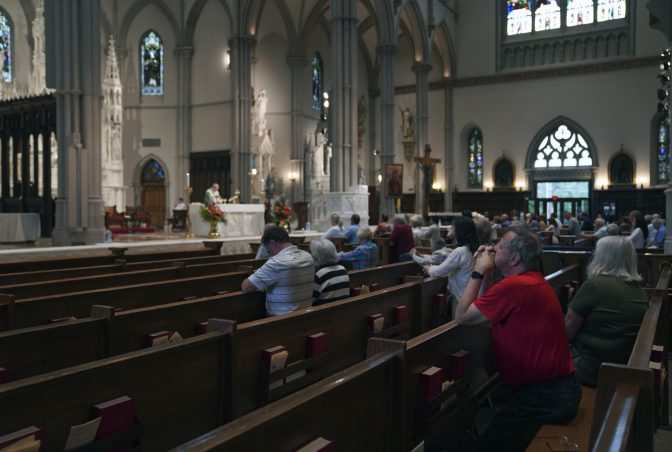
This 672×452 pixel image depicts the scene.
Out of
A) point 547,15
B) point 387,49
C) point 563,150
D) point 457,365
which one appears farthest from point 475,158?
point 457,365

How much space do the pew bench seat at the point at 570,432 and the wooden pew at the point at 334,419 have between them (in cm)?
66

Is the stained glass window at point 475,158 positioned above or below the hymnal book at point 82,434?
above

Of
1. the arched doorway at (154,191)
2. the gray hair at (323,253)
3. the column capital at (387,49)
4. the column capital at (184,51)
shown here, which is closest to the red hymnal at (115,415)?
the gray hair at (323,253)

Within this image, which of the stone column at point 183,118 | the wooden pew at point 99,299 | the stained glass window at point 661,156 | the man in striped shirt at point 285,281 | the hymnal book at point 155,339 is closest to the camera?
the hymnal book at point 155,339

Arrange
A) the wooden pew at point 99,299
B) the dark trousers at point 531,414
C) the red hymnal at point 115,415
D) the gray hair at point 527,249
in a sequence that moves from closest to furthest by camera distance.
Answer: the red hymnal at point 115,415
the dark trousers at point 531,414
the gray hair at point 527,249
the wooden pew at point 99,299

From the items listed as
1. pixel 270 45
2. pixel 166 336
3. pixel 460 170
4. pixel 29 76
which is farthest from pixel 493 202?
pixel 166 336

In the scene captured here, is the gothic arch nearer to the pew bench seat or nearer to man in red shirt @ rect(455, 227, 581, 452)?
man in red shirt @ rect(455, 227, 581, 452)

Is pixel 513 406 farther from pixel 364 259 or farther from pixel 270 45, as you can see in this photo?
pixel 270 45

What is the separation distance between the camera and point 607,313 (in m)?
3.66

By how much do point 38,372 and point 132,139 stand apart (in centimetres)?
2539

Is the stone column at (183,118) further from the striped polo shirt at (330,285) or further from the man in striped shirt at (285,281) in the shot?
the man in striped shirt at (285,281)

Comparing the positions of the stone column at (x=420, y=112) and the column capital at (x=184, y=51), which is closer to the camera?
the column capital at (x=184, y=51)

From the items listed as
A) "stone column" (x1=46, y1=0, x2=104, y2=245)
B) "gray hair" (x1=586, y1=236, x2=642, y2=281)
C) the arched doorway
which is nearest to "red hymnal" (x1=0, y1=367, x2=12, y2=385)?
"gray hair" (x1=586, y1=236, x2=642, y2=281)

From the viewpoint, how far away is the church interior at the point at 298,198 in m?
2.53
